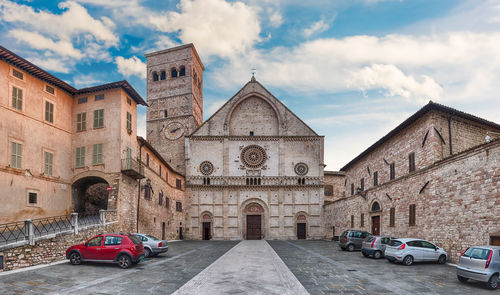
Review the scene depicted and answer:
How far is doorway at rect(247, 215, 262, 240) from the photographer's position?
146ft

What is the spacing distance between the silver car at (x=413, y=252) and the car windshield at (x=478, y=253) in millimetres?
4775

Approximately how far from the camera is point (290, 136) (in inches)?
1801

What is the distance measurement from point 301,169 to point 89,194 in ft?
81.9

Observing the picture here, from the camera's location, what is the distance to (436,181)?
20234 millimetres

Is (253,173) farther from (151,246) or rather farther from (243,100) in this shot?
(151,246)

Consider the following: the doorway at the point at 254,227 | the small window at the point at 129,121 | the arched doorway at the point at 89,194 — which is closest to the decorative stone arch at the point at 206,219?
the doorway at the point at 254,227

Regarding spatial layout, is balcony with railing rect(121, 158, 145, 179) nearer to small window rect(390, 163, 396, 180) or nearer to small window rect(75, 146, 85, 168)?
small window rect(75, 146, 85, 168)

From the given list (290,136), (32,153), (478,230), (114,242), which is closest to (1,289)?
(114,242)

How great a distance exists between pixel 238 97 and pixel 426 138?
27974mm

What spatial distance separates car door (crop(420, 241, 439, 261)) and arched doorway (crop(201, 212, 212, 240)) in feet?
96.2

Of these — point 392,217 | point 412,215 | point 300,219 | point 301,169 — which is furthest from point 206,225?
point 412,215

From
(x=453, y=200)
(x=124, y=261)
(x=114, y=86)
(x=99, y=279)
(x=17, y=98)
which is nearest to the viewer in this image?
(x=99, y=279)

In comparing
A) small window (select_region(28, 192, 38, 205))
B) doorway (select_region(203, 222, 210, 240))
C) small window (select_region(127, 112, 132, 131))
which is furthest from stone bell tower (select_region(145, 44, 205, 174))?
small window (select_region(28, 192, 38, 205))

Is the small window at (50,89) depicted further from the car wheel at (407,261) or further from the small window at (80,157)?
the car wheel at (407,261)
